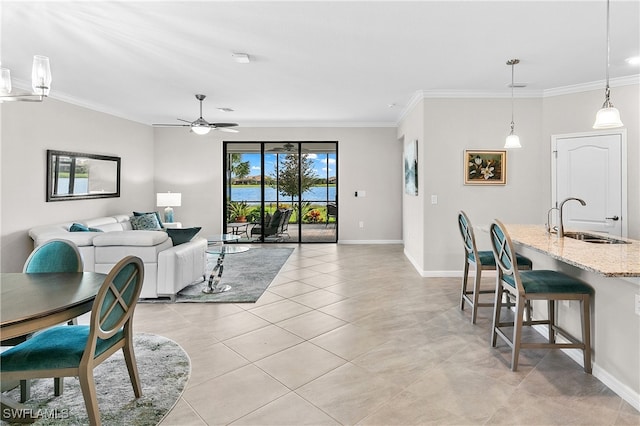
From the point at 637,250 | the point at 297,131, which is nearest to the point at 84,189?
the point at 297,131

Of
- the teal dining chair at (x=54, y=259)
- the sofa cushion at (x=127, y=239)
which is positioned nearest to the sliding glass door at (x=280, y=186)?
the sofa cushion at (x=127, y=239)

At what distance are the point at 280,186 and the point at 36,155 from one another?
4.49m

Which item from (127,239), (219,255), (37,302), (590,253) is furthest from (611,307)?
(127,239)

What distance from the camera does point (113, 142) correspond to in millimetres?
6660

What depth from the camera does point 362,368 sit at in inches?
102

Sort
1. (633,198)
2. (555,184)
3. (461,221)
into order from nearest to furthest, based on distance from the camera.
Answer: (461,221) → (633,198) → (555,184)

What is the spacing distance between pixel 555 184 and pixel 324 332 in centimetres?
391

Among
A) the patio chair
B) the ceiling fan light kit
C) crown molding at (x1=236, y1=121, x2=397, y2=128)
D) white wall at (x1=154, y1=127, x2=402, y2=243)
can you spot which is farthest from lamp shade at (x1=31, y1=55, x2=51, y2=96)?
the patio chair

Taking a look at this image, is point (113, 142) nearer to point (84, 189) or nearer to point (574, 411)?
point (84, 189)

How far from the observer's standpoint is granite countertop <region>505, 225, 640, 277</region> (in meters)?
1.96

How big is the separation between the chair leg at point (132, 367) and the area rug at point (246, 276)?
74.8 inches

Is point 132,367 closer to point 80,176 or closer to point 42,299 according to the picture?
point 42,299

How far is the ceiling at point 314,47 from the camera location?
9.22 ft

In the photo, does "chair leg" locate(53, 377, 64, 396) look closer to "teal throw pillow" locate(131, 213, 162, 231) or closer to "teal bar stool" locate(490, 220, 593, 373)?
"teal bar stool" locate(490, 220, 593, 373)
